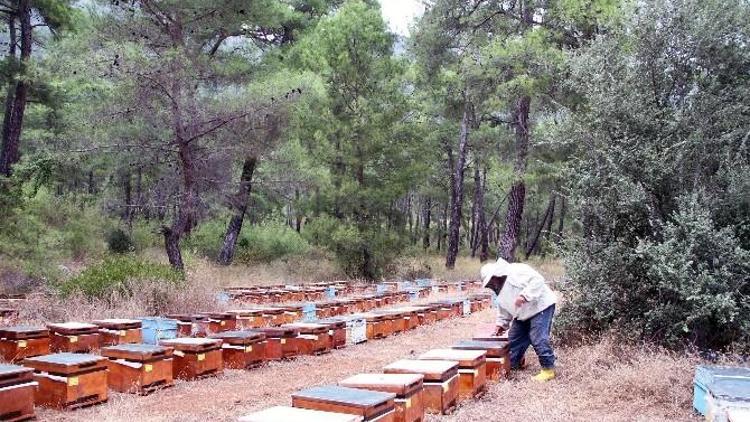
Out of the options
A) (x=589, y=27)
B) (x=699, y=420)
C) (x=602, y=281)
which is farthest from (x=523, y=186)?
(x=699, y=420)

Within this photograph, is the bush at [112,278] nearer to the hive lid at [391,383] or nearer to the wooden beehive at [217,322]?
the wooden beehive at [217,322]

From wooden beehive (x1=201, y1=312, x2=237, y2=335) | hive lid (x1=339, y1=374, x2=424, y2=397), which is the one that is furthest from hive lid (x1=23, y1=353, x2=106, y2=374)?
wooden beehive (x1=201, y1=312, x2=237, y2=335)

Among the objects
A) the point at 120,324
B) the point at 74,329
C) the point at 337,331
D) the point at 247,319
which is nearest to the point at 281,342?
the point at 337,331

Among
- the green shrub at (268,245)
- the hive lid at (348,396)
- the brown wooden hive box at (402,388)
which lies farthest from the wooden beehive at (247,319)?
the green shrub at (268,245)

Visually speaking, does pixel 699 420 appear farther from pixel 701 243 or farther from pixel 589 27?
pixel 589 27

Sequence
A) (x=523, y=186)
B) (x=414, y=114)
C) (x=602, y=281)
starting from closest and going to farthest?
(x=602, y=281) → (x=523, y=186) → (x=414, y=114)

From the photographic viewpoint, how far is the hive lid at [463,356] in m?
5.91

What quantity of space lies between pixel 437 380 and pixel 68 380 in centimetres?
317

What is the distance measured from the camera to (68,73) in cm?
1238

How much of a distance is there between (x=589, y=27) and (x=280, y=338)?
10.3 meters

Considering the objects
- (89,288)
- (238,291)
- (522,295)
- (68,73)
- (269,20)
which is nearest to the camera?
(522,295)

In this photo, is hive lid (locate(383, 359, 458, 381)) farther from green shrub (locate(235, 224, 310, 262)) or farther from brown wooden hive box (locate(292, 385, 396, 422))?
green shrub (locate(235, 224, 310, 262))

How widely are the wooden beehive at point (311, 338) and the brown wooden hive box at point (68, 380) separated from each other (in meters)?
2.93

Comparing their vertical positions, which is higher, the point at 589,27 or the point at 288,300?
the point at 589,27
